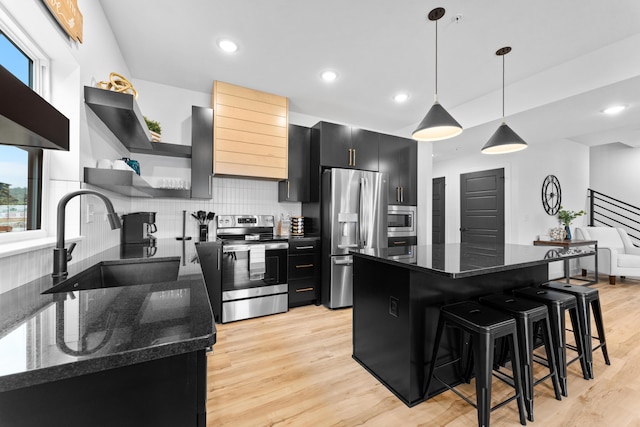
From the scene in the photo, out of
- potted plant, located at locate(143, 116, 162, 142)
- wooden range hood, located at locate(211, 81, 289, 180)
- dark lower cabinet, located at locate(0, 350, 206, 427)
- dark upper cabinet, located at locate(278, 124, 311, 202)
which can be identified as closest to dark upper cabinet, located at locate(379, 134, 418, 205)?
dark upper cabinet, located at locate(278, 124, 311, 202)

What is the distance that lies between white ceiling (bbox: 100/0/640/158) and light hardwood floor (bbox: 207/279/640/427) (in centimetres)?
259

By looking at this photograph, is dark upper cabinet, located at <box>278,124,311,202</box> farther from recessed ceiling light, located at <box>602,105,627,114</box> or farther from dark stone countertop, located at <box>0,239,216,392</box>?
recessed ceiling light, located at <box>602,105,627,114</box>

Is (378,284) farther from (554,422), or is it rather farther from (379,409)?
(554,422)

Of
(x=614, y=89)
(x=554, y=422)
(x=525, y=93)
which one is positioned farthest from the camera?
(x=525, y=93)

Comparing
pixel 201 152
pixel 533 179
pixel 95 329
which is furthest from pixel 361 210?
pixel 533 179

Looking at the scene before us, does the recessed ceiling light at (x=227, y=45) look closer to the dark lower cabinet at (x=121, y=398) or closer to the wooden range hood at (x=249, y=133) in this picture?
the wooden range hood at (x=249, y=133)

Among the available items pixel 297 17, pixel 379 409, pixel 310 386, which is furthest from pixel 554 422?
pixel 297 17

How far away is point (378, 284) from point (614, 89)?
120 inches

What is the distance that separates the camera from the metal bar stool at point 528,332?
1601 mm

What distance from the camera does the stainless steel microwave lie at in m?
4.25

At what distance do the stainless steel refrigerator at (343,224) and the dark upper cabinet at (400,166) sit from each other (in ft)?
2.07

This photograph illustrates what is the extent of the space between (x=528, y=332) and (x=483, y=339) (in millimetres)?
403

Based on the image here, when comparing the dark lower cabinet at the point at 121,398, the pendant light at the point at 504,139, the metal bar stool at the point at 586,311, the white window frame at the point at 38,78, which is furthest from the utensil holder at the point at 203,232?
the metal bar stool at the point at 586,311

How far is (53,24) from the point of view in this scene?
1.41 meters
